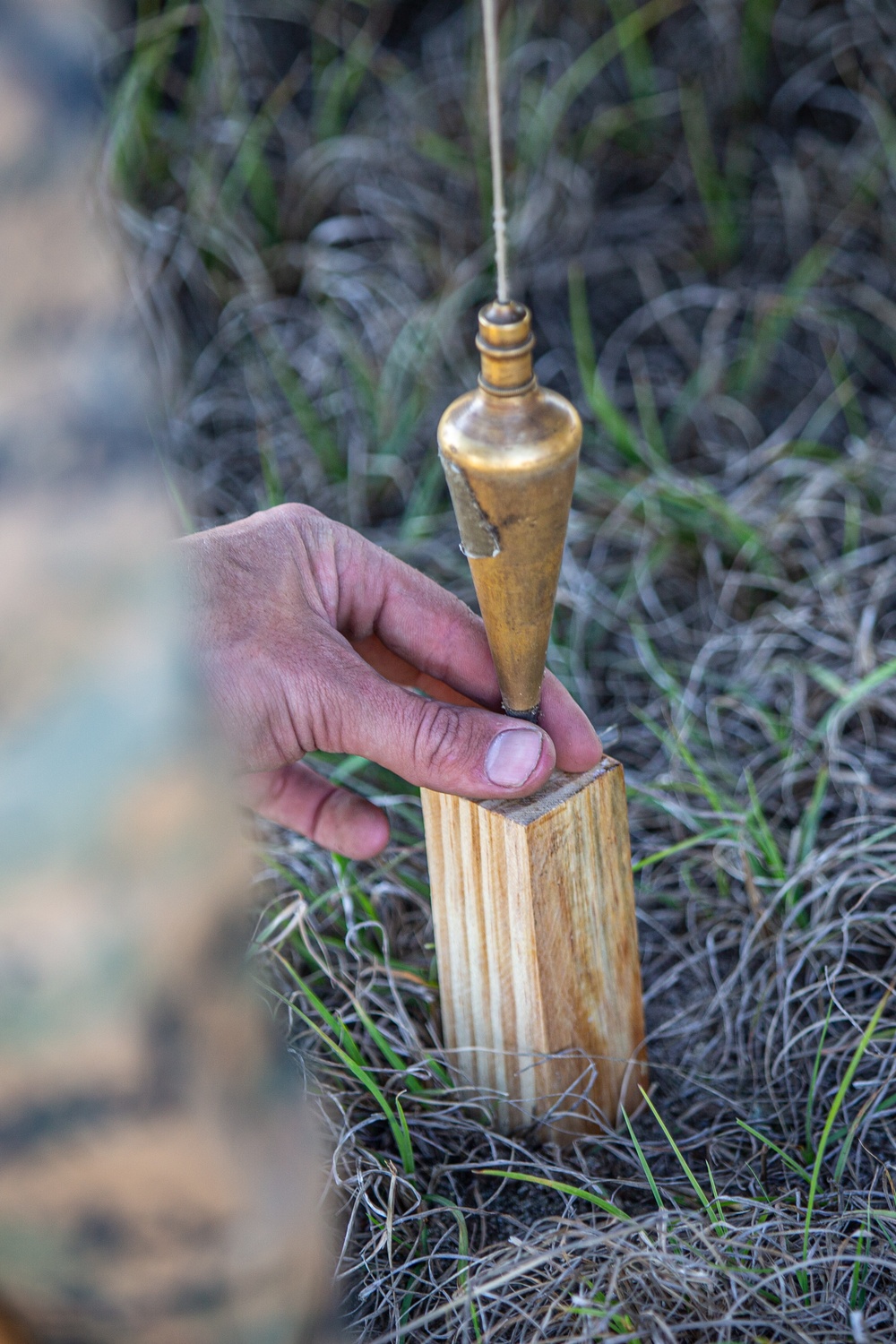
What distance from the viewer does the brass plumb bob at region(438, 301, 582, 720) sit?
2.43ft

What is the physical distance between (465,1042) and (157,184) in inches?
66.6

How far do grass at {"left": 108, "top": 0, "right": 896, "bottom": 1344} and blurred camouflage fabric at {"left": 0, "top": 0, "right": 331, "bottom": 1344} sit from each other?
0.37m

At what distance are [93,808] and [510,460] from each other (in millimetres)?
389

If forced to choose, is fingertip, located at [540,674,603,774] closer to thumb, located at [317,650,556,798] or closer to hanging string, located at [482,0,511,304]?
thumb, located at [317,650,556,798]

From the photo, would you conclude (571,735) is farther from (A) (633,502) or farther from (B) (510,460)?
(A) (633,502)

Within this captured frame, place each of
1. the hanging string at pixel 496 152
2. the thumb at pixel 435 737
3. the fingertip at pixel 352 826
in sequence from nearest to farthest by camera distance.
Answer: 1. the hanging string at pixel 496 152
2. the thumb at pixel 435 737
3. the fingertip at pixel 352 826

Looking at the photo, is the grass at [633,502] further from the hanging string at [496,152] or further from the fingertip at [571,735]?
the hanging string at [496,152]

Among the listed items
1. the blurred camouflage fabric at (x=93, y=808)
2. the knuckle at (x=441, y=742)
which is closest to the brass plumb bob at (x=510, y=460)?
the knuckle at (x=441, y=742)

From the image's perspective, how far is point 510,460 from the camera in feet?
2.45

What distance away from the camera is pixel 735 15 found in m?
2.39

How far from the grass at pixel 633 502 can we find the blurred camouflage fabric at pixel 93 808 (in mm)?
371

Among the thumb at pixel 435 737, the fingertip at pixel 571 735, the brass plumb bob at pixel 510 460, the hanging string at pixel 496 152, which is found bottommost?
the fingertip at pixel 571 735

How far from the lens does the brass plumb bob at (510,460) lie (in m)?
0.74

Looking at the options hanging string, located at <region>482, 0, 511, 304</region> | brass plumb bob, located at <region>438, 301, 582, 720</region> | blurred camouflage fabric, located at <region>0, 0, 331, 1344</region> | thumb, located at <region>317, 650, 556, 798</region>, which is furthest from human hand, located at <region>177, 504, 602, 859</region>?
blurred camouflage fabric, located at <region>0, 0, 331, 1344</region>
